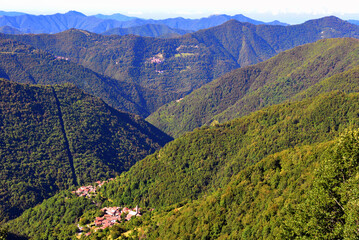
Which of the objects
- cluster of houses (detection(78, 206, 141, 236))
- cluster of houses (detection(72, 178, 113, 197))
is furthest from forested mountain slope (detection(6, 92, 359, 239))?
cluster of houses (detection(78, 206, 141, 236))

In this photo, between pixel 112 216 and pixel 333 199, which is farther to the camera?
pixel 112 216

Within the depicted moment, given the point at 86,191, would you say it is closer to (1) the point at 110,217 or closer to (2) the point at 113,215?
(2) the point at 113,215

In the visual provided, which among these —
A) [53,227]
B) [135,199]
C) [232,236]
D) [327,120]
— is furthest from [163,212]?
[327,120]

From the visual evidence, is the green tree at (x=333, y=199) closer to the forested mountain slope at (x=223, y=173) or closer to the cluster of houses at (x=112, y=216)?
the forested mountain slope at (x=223, y=173)

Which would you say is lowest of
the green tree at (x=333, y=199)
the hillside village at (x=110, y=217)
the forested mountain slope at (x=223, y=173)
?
the hillside village at (x=110, y=217)

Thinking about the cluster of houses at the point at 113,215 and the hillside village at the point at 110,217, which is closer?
the hillside village at the point at 110,217

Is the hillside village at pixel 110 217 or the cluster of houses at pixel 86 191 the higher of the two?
the hillside village at pixel 110 217

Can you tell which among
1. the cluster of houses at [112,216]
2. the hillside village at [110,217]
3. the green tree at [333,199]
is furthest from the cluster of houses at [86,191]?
the green tree at [333,199]

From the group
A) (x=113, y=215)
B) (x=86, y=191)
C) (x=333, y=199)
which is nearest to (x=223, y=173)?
(x=113, y=215)

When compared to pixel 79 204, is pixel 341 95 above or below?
above

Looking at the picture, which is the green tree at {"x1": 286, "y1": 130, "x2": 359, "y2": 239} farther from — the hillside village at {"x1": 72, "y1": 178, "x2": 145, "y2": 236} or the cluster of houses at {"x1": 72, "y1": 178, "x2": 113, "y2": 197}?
the cluster of houses at {"x1": 72, "y1": 178, "x2": 113, "y2": 197}

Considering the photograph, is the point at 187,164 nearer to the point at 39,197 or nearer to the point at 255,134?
the point at 255,134
